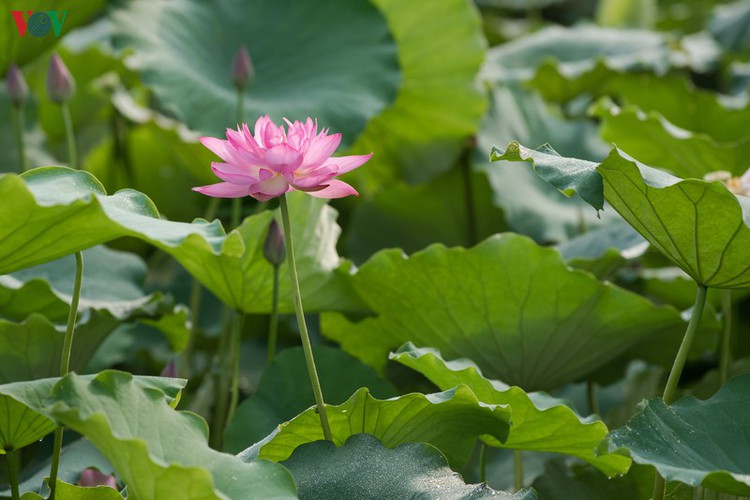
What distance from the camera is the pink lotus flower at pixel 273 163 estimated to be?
901mm

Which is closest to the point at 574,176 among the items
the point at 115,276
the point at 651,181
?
the point at 651,181

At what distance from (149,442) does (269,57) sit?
3.79 ft

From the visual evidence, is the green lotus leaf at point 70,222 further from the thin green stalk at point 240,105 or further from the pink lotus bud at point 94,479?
the thin green stalk at point 240,105

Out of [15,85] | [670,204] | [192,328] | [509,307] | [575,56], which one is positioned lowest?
[192,328]

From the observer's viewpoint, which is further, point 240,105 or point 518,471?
point 240,105

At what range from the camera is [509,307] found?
131 cm

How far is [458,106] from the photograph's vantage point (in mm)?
1939

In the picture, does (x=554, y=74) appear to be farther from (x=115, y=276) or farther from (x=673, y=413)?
(x=673, y=413)

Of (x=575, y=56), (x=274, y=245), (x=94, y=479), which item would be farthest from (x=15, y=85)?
(x=575, y=56)

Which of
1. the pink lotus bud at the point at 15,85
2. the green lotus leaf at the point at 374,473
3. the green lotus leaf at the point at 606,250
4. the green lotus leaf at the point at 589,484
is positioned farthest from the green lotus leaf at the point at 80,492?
the pink lotus bud at the point at 15,85

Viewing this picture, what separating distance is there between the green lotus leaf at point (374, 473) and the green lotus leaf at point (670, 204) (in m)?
0.28

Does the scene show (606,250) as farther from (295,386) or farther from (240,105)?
(240,105)

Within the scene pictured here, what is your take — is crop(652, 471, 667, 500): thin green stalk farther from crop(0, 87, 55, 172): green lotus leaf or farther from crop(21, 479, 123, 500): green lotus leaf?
crop(0, 87, 55, 172): green lotus leaf
